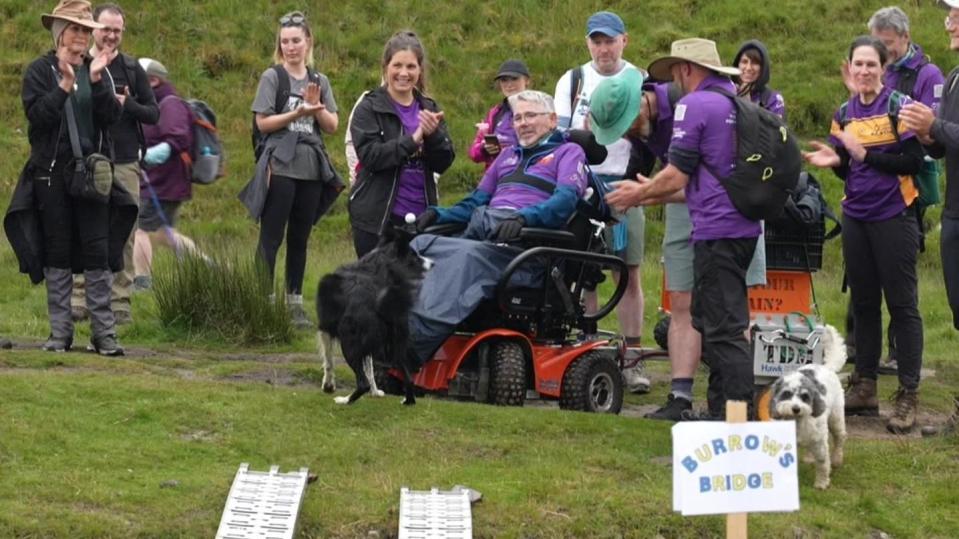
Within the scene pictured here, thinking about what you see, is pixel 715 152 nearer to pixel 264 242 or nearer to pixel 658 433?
pixel 658 433

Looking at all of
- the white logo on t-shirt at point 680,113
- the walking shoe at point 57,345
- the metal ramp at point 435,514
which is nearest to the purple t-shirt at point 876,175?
the white logo on t-shirt at point 680,113

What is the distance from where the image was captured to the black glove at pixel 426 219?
10336 millimetres

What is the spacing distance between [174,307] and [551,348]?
3629mm

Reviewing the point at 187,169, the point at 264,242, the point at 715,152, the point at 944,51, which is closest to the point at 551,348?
the point at 715,152

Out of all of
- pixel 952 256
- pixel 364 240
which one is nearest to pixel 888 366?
pixel 952 256

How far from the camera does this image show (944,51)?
2177 cm

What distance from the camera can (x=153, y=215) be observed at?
14414 millimetres

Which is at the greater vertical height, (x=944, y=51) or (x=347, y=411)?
(x=944, y=51)

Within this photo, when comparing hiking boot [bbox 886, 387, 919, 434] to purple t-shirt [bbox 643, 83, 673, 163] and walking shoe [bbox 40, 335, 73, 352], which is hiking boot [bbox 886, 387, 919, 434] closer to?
purple t-shirt [bbox 643, 83, 673, 163]

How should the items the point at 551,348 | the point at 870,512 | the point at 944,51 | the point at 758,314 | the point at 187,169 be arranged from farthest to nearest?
the point at 944,51 → the point at 187,169 → the point at 758,314 → the point at 551,348 → the point at 870,512

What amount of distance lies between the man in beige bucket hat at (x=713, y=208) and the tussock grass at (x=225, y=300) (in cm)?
404

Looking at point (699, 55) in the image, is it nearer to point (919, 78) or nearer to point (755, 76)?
point (755, 76)

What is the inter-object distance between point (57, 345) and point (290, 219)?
258cm

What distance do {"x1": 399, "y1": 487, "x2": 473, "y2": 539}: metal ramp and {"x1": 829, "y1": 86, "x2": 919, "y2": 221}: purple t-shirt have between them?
373cm
